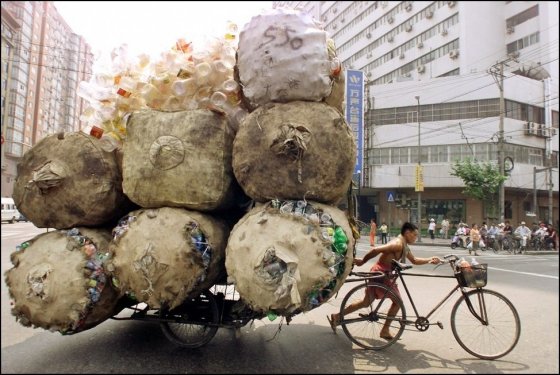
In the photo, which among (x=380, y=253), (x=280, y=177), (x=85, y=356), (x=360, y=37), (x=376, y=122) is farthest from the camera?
(x=360, y=37)

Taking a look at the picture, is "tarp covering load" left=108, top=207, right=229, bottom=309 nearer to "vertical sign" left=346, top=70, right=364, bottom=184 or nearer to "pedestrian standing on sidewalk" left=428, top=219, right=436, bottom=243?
"vertical sign" left=346, top=70, right=364, bottom=184

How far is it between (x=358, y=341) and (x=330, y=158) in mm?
2028

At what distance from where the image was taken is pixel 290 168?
2.58 m

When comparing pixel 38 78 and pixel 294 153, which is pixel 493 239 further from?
pixel 38 78

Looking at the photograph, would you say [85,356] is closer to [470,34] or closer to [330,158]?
[330,158]

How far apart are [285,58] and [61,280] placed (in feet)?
6.98

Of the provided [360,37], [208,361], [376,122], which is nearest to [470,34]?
[376,122]

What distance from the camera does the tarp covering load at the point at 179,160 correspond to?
2.68 meters

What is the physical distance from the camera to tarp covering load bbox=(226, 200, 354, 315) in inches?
90.9

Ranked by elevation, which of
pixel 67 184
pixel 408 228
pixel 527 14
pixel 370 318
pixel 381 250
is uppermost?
pixel 527 14

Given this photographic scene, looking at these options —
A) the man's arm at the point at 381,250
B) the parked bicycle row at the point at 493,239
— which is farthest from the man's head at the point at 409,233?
the parked bicycle row at the point at 493,239

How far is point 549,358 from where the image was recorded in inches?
129

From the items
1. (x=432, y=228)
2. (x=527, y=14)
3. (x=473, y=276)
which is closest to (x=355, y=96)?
(x=432, y=228)

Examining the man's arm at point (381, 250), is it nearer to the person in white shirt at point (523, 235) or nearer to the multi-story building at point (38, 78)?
the multi-story building at point (38, 78)
